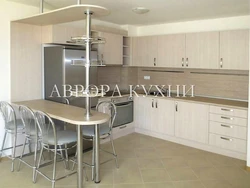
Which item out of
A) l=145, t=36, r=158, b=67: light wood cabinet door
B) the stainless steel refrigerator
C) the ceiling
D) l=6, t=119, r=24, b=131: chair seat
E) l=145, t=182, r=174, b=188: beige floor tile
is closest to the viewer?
l=145, t=182, r=174, b=188: beige floor tile

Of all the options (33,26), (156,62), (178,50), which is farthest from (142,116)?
(33,26)

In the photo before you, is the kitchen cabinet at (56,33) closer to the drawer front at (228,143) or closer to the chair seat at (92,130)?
the chair seat at (92,130)

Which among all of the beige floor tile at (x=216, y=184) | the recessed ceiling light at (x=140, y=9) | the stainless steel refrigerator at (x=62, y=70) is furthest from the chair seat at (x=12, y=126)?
the beige floor tile at (x=216, y=184)

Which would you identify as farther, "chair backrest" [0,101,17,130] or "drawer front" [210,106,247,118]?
"drawer front" [210,106,247,118]

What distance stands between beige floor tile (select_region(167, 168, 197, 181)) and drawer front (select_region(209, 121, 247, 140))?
3.17ft

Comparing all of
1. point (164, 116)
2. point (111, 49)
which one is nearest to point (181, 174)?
point (164, 116)

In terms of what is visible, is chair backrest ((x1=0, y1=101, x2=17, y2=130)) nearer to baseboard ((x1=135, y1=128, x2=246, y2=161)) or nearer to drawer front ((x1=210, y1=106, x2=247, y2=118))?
baseboard ((x1=135, y1=128, x2=246, y2=161))

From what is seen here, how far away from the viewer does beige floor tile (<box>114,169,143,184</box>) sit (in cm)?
318

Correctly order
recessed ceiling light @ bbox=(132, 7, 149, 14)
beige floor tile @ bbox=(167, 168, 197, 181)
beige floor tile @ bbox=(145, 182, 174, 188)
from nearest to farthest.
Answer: beige floor tile @ bbox=(145, 182, 174, 188) < beige floor tile @ bbox=(167, 168, 197, 181) < recessed ceiling light @ bbox=(132, 7, 149, 14)

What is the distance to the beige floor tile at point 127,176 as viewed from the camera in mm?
3180

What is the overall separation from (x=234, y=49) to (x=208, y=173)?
2.12m

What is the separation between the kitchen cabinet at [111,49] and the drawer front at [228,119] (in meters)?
2.13

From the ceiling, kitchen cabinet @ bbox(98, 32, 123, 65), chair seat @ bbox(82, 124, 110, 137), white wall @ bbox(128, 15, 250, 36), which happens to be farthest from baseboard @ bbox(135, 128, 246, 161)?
the ceiling

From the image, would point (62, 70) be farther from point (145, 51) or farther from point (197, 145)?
point (197, 145)
